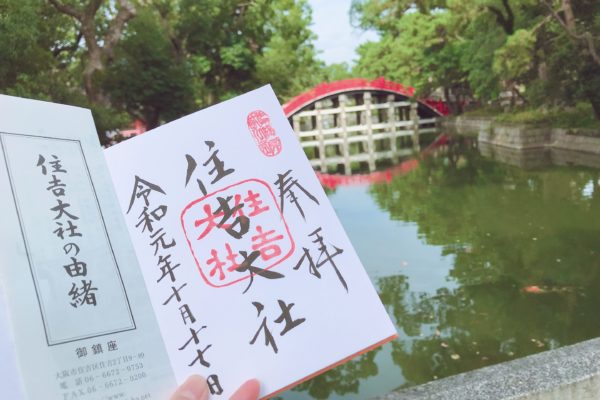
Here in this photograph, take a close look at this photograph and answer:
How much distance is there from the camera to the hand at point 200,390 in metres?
0.62

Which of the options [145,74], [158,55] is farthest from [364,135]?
[145,74]

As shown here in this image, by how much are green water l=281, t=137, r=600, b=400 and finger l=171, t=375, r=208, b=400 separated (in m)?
2.06

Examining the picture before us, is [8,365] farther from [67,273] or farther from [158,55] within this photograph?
[158,55]

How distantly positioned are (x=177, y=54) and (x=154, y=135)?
15.1m

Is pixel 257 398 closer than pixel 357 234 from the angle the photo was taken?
Yes

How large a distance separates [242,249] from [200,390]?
0.62 ft

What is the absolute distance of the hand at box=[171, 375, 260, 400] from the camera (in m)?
0.62

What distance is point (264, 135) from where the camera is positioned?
0.76m

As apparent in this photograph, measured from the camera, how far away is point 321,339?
2.17ft

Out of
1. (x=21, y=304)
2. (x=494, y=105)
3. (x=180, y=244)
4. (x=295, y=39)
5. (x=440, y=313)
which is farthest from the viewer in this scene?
(x=295, y=39)

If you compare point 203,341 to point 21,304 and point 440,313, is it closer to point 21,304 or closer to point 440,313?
point 21,304

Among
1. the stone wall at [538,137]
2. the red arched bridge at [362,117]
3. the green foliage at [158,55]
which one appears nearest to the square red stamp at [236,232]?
the green foliage at [158,55]

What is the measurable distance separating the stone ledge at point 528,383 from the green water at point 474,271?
5.34 feet

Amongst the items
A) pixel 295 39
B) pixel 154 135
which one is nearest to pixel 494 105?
pixel 295 39
